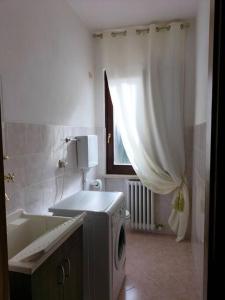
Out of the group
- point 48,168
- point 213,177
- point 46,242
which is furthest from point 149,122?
point 213,177

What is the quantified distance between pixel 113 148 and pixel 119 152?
0.10m

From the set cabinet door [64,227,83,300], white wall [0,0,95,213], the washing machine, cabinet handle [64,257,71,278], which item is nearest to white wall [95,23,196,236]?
white wall [0,0,95,213]

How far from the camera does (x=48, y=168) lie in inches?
78.4

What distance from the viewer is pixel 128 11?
2.59 m

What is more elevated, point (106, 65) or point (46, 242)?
point (106, 65)

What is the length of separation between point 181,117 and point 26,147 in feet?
6.33

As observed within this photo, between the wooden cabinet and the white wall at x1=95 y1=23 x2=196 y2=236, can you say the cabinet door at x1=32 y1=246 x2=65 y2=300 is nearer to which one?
the wooden cabinet

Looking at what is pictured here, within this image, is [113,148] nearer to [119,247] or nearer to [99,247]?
[119,247]

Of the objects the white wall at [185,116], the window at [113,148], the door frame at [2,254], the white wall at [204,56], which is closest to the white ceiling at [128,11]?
the white wall at [185,116]

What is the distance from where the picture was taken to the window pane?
3.34 metres

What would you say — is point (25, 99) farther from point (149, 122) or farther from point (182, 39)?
point (182, 39)

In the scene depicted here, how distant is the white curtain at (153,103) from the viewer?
287cm

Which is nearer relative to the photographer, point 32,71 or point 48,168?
point 32,71

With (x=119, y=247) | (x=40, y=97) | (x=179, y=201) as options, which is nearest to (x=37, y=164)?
(x=40, y=97)
